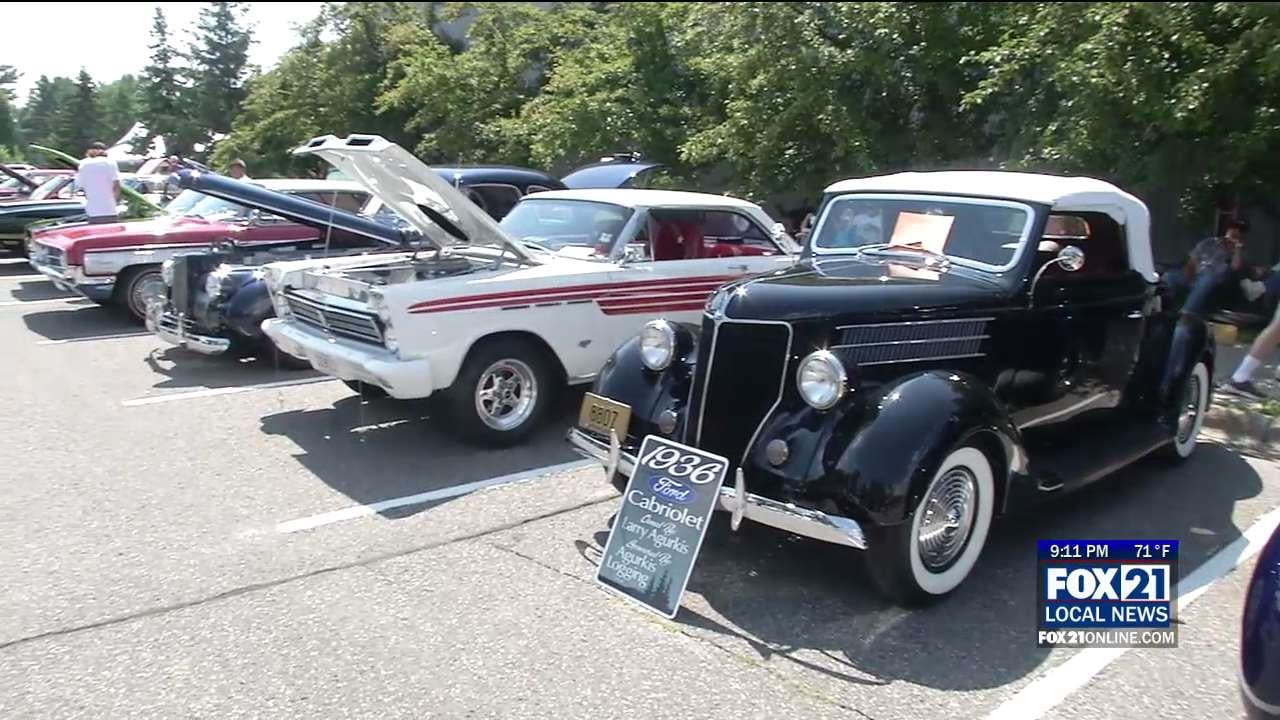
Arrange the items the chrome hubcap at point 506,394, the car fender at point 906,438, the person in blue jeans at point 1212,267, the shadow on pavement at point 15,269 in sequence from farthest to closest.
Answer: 1. the shadow on pavement at point 15,269
2. the person in blue jeans at point 1212,267
3. the chrome hubcap at point 506,394
4. the car fender at point 906,438

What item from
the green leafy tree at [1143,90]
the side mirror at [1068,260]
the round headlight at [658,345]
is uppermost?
the green leafy tree at [1143,90]

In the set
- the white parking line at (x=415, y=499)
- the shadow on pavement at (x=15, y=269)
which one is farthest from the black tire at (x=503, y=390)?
the shadow on pavement at (x=15, y=269)

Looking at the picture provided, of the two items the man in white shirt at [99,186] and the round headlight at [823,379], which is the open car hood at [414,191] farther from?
the man in white shirt at [99,186]

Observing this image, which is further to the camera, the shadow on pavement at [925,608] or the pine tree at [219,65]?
the pine tree at [219,65]

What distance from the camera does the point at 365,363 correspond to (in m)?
5.88

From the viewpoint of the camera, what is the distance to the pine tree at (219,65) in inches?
1309

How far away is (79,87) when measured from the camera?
51812 mm

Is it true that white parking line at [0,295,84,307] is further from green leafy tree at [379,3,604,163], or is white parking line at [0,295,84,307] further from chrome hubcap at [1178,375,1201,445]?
chrome hubcap at [1178,375,1201,445]

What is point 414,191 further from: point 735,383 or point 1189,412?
point 1189,412

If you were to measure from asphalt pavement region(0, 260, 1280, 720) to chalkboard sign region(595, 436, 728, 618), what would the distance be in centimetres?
12

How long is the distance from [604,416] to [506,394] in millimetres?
1808

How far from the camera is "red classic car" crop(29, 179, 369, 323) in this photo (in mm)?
9867

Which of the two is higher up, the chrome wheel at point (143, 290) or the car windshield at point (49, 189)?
the car windshield at point (49, 189)

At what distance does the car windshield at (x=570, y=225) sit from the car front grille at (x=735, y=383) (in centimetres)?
267
